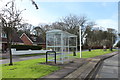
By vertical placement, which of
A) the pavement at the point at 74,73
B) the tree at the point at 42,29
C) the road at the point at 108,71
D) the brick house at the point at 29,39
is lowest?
the road at the point at 108,71

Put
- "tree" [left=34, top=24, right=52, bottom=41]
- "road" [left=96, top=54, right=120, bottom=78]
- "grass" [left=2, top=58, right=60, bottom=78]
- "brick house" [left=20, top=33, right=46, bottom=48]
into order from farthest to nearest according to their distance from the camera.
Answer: "brick house" [left=20, top=33, right=46, bottom=48]
"tree" [left=34, top=24, right=52, bottom=41]
"road" [left=96, top=54, right=120, bottom=78]
"grass" [left=2, top=58, right=60, bottom=78]

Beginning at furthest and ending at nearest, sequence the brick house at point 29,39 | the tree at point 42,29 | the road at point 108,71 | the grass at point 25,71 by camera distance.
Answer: the brick house at point 29,39
the tree at point 42,29
the road at point 108,71
the grass at point 25,71

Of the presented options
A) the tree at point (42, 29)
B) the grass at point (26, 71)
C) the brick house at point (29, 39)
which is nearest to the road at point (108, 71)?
the grass at point (26, 71)

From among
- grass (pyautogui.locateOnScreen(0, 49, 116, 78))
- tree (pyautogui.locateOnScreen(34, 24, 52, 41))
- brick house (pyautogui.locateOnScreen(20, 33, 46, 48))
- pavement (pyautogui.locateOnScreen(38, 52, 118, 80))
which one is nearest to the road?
pavement (pyautogui.locateOnScreen(38, 52, 118, 80))

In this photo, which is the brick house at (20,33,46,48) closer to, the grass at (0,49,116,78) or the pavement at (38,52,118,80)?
the grass at (0,49,116,78)

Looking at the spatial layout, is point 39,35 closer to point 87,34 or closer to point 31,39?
point 31,39

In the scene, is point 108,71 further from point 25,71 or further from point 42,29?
point 42,29

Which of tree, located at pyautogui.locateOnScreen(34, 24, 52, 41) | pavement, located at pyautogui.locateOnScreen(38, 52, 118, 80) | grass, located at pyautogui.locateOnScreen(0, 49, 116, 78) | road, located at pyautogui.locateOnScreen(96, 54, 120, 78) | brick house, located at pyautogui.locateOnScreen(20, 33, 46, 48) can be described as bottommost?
road, located at pyautogui.locateOnScreen(96, 54, 120, 78)

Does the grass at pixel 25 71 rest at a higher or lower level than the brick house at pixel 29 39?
lower

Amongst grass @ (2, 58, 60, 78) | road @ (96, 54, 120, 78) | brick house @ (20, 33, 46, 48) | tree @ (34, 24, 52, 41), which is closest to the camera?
grass @ (2, 58, 60, 78)

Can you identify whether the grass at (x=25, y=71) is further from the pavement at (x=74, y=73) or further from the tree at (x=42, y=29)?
the tree at (x=42, y=29)

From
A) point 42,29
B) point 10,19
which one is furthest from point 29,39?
point 10,19

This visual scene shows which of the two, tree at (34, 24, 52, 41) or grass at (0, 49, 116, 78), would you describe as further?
tree at (34, 24, 52, 41)

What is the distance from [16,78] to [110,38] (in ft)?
172
